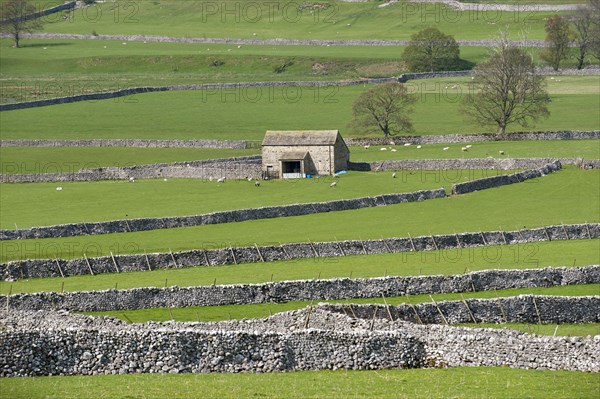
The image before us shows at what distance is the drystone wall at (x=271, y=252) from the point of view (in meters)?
56.6

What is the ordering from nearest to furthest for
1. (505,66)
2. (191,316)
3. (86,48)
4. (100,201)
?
(191,316) → (100,201) → (505,66) → (86,48)

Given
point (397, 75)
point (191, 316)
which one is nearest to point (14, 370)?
point (191, 316)

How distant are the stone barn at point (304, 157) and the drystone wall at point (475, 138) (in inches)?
551

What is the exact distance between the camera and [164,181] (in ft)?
291

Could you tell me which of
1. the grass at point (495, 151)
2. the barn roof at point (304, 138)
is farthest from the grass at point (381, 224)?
the barn roof at point (304, 138)

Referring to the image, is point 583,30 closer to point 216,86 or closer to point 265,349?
point 216,86

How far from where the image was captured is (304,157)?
90812 millimetres

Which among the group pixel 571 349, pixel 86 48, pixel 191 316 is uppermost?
pixel 571 349

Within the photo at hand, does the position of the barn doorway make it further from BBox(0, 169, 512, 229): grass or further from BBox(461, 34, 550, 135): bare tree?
BBox(461, 34, 550, 135): bare tree

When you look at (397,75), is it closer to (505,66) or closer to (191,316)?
(505,66)

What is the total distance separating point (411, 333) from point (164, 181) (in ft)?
176

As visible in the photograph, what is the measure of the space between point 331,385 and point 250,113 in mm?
92246

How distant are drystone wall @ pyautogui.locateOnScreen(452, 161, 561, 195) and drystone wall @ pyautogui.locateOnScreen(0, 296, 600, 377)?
43507 millimetres

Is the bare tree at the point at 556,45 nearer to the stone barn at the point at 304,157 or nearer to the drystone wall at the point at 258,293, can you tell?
the stone barn at the point at 304,157
